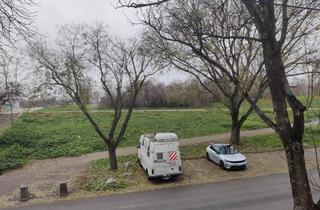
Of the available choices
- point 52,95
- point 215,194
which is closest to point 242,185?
point 215,194

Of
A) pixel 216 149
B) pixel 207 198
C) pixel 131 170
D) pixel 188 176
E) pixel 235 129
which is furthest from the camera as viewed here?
pixel 235 129

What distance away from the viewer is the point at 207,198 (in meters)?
15.8

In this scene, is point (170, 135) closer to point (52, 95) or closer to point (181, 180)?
point (181, 180)

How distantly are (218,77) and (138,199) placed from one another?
12980mm

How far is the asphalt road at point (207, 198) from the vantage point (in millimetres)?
14508

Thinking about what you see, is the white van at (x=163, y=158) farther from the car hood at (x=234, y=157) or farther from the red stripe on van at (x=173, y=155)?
the car hood at (x=234, y=157)

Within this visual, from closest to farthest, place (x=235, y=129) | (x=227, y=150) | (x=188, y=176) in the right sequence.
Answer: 1. (x=188, y=176)
2. (x=227, y=150)
3. (x=235, y=129)

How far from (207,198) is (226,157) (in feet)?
20.9

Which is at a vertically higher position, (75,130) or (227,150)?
(75,130)

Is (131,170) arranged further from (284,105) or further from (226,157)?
(284,105)

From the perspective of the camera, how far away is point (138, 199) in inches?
653

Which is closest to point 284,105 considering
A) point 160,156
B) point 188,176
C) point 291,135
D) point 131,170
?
point 291,135

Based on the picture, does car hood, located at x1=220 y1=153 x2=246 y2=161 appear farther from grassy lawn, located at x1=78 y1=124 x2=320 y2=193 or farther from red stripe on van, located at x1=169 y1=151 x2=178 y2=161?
red stripe on van, located at x1=169 y1=151 x2=178 y2=161

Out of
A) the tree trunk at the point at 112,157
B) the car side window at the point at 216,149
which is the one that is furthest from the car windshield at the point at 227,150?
the tree trunk at the point at 112,157
